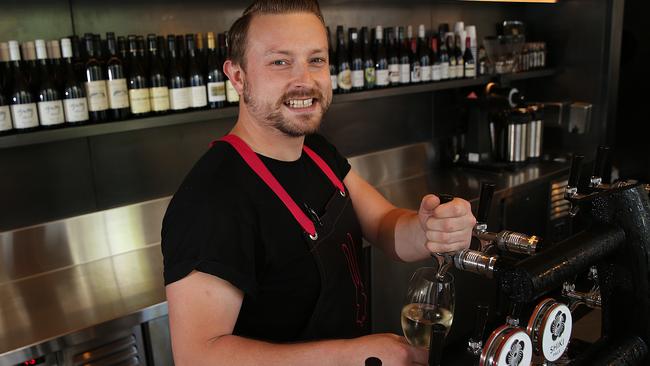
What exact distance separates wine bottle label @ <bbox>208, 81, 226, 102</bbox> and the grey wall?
0.94ft

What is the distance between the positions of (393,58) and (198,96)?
3.88 feet

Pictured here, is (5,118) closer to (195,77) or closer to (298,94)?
(195,77)

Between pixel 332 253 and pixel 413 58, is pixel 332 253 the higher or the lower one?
the lower one

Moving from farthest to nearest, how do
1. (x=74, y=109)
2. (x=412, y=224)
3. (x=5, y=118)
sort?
(x=74, y=109) < (x=5, y=118) < (x=412, y=224)

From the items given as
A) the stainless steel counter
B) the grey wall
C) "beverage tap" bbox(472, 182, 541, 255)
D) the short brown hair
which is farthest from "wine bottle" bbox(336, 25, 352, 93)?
"beverage tap" bbox(472, 182, 541, 255)

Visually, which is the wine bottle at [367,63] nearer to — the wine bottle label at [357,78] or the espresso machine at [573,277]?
the wine bottle label at [357,78]

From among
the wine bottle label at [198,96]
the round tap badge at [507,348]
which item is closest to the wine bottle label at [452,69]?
the wine bottle label at [198,96]

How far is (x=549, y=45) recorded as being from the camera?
3.66 m

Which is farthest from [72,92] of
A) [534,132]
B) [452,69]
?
[534,132]

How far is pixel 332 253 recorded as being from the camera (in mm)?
1358

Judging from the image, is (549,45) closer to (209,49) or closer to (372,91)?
(372,91)

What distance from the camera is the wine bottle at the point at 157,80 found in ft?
6.75

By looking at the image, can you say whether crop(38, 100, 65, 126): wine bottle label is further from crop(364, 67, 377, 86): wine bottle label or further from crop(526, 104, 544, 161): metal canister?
crop(526, 104, 544, 161): metal canister

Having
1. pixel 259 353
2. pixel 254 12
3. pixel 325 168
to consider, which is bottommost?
pixel 259 353
